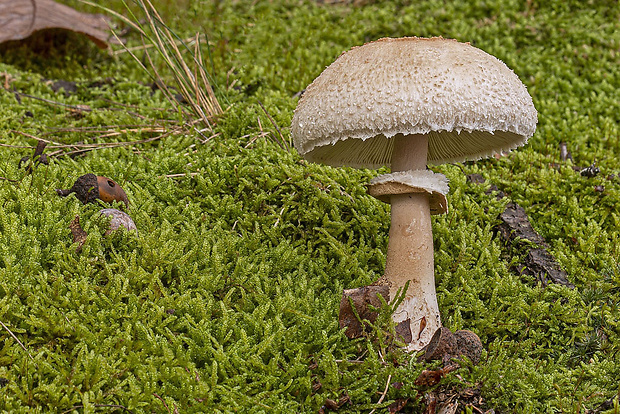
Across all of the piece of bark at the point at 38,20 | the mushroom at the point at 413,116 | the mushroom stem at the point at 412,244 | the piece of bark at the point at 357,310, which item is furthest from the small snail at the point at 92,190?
the piece of bark at the point at 38,20

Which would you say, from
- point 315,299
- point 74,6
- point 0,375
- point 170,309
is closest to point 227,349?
point 170,309

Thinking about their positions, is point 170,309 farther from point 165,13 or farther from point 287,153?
point 165,13

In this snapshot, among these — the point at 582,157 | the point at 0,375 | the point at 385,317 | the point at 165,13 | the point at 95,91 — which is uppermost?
the point at 165,13

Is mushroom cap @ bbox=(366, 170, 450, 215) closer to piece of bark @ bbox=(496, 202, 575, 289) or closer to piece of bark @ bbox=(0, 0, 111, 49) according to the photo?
piece of bark @ bbox=(496, 202, 575, 289)

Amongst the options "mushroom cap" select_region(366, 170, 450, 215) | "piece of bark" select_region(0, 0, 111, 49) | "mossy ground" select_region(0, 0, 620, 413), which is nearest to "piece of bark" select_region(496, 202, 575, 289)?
"mossy ground" select_region(0, 0, 620, 413)

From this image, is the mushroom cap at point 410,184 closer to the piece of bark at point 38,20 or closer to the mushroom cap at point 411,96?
the mushroom cap at point 411,96

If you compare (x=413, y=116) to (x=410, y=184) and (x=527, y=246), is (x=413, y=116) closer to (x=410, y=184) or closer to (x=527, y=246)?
(x=410, y=184)
